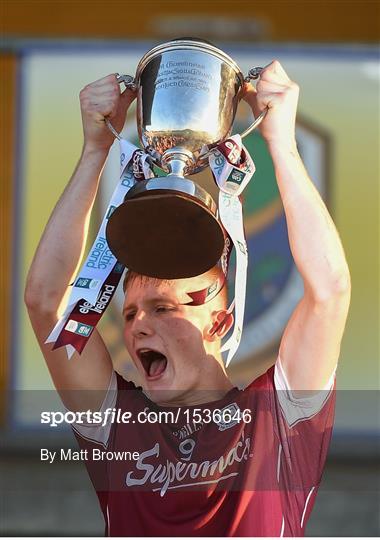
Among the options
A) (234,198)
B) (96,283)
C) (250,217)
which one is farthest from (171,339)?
(250,217)

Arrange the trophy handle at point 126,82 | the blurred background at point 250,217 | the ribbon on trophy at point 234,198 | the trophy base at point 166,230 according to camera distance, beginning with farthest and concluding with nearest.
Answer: the blurred background at point 250,217
the trophy handle at point 126,82
the ribbon on trophy at point 234,198
the trophy base at point 166,230

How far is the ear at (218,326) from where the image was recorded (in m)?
2.21

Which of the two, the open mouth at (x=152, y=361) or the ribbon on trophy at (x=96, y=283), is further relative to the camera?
the open mouth at (x=152, y=361)

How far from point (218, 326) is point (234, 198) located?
0.27 metres

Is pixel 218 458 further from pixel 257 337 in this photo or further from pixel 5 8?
pixel 5 8

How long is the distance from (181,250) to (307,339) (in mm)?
278

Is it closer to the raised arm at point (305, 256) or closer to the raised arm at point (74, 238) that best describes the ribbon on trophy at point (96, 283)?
the raised arm at point (74, 238)

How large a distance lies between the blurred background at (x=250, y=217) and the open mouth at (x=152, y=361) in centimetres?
108

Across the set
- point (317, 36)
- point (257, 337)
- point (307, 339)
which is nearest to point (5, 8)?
point (317, 36)

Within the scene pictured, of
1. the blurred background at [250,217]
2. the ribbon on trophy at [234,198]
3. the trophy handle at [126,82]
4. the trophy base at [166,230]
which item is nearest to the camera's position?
the trophy base at [166,230]

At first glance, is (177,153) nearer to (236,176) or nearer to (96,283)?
(236,176)

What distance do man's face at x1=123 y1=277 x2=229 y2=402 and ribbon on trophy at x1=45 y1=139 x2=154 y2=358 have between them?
0.12 metres

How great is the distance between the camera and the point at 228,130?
212 cm

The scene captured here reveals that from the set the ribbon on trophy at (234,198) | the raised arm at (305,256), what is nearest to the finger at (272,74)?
the raised arm at (305,256)
